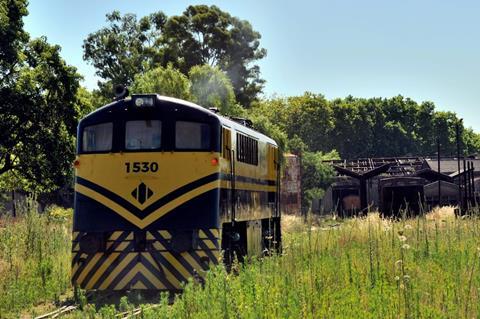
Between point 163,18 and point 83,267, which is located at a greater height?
point 163,18

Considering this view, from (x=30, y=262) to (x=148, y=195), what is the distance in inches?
161

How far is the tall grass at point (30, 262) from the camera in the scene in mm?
11648

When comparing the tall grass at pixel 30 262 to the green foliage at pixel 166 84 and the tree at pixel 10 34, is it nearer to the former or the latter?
the tree at pixel 10 34

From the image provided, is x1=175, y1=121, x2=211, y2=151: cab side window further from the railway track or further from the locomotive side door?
the railway track

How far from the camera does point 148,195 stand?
38.3 ft

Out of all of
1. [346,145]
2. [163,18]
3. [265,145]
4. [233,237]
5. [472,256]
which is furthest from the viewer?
[346,145]

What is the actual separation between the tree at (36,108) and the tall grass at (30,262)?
31.2 feet

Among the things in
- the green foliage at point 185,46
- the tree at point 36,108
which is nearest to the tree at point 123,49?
the green foliage at point 185,46

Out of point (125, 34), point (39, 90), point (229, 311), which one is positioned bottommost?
point (229, 311)

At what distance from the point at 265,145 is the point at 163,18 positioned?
51011mm

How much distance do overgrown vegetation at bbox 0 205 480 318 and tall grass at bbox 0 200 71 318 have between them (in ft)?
0.07

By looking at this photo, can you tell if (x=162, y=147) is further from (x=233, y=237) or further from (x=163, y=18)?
(x=163, y=18)

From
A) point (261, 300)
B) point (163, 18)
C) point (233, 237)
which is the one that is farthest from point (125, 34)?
point (261, 300)

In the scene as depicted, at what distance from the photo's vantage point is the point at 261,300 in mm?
8500
